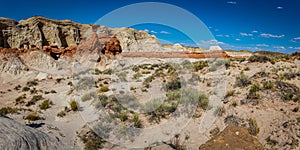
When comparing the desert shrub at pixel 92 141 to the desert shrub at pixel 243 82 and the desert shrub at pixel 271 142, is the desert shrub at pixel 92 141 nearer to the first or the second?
the desert shrub at pixel 271 142

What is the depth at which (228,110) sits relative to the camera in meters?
9.72

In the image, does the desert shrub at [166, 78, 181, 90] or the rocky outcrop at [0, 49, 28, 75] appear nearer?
the desert shrub at [166, 78, 181, 90]

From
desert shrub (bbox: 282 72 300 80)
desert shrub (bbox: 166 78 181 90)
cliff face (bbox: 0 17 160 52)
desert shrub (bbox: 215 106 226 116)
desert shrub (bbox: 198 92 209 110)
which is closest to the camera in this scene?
desert shrub (bbox: 215 106 226 116)

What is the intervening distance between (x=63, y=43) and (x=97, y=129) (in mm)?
27379

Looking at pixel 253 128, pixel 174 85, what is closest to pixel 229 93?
pixel 253 128

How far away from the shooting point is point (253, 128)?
8.06m

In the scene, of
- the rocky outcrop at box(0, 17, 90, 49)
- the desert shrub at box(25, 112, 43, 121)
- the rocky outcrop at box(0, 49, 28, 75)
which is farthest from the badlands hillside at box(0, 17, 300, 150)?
the rocky outcrop at box(0, 17, 90, 49)

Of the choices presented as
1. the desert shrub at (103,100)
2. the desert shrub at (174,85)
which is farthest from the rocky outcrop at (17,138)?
the desert shrub at (174,85)

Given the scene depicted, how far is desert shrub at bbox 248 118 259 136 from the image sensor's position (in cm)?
793

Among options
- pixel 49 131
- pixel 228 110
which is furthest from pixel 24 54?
pixel 228 110

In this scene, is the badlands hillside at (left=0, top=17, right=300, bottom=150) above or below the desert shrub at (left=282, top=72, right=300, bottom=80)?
below

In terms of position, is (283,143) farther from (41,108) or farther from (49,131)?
(41,108)

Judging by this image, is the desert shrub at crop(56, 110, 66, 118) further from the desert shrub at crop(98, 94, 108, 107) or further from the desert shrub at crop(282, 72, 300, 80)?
the desert shrub at crop(282, 72, 300, 80)

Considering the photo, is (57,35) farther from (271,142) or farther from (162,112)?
(271,142)
